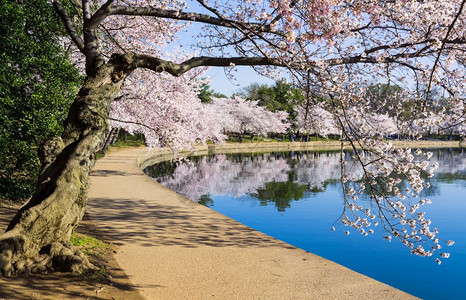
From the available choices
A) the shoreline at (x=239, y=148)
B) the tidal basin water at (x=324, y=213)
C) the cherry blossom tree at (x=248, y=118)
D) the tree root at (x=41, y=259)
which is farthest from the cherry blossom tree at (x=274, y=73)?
the cherry blossom tree at (x=248, y=118)

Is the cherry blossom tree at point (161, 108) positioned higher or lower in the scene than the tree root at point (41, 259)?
higher

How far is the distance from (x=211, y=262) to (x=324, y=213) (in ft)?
29.4

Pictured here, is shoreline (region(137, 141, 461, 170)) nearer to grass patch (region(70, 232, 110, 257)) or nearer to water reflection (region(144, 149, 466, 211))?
water reflection (region(144, 149, 466, 211))

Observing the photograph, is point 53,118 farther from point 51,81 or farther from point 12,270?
point 12,270

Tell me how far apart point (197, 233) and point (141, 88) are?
9.07 meters

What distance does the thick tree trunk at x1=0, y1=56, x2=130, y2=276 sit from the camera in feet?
14.0

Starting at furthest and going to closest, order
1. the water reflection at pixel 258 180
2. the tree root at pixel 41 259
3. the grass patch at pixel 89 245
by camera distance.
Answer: the water reflection at pixel 258 180 → the grass patch at pixel 89 245 → the tree root at pixel 41 259

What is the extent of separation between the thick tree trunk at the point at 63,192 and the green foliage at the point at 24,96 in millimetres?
2449

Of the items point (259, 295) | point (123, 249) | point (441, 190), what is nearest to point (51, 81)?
point (123, 249)

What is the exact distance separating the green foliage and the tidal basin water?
273 inches

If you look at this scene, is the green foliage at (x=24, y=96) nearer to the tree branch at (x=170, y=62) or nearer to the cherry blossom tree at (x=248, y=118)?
the tree branch at (x=170, y=62)

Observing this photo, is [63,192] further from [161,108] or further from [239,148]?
[239,148]

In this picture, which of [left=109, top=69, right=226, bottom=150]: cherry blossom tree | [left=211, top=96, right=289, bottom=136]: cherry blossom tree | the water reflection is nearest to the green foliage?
[left=109, top=69, right=226, bottom=150]: cherry blossom tree

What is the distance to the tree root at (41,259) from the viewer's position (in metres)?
4.05
